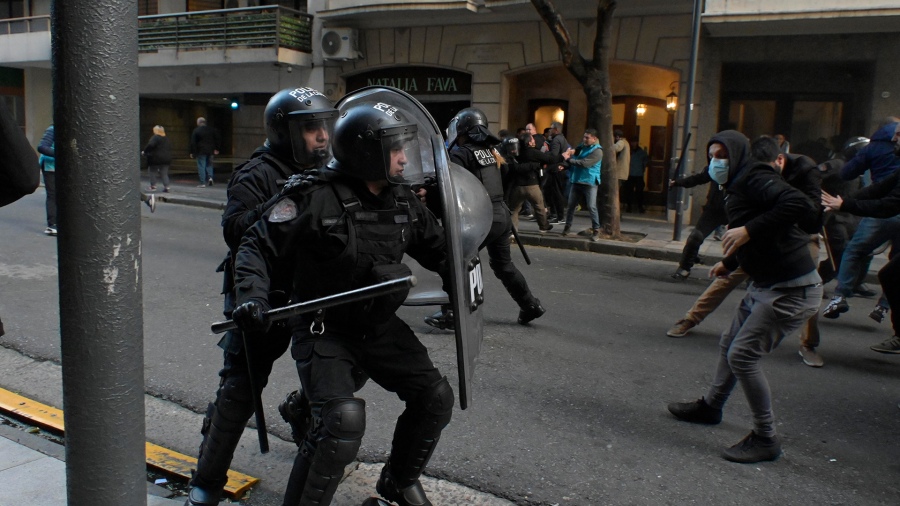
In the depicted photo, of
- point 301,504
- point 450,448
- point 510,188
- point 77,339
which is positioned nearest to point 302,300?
point 301,504

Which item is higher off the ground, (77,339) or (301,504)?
(77,339)

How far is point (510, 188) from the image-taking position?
11.4 metres

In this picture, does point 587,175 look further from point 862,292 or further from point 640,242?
point 862,292

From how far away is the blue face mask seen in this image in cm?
435

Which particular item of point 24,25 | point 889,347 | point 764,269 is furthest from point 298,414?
point 24,25

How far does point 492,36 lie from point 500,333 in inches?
445

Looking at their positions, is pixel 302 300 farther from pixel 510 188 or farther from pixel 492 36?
pixel 492 36

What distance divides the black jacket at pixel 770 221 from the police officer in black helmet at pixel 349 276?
6.22ft

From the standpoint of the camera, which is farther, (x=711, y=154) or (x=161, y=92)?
(x=161, y=92)

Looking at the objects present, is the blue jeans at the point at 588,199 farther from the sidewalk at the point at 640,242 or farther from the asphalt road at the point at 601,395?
the asphalt road at the point at 601,395

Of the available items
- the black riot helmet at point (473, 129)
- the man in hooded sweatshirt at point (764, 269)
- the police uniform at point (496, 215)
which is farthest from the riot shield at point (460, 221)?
the black riot helmet at point (473, 129)

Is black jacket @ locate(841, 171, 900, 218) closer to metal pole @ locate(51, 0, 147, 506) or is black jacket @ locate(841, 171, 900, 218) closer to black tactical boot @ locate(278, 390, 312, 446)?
black tactical boot @ locate(278, 390, 312, 446)

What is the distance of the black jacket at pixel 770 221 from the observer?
3930mm

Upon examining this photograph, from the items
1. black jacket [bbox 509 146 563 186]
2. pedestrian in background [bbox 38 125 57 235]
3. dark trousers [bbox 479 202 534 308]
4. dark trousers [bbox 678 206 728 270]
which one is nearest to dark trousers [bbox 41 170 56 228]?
pedestrian in background [bbox 38 125 57 235]
